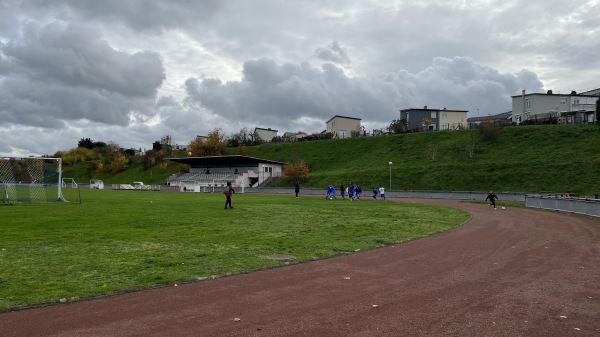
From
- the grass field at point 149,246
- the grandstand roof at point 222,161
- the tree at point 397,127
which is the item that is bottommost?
the grass field at point 149,246

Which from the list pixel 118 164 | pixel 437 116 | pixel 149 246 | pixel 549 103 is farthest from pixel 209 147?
pixel 149 246

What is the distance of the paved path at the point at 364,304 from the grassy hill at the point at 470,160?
46.7m

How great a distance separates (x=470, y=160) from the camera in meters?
68.2

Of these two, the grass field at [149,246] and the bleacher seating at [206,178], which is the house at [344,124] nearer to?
the bleacher seating at [206,178]

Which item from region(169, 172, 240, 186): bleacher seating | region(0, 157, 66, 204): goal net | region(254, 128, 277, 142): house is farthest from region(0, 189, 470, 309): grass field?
region(254, 128, 277, 142): house

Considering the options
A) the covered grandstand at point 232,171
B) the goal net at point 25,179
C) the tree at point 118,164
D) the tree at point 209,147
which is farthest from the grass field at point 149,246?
the tree at point 118,164

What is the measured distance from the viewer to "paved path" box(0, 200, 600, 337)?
21.5 ft

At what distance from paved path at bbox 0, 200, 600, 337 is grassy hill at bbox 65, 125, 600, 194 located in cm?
4669

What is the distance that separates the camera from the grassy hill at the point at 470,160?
184 feet

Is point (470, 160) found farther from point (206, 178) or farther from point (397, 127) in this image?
point (206, 178)

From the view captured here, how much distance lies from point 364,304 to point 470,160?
6543 cm

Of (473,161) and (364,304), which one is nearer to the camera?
(364,304)

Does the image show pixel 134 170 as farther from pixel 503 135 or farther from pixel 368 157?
pixel 503 135

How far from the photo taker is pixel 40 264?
10.5 meters
